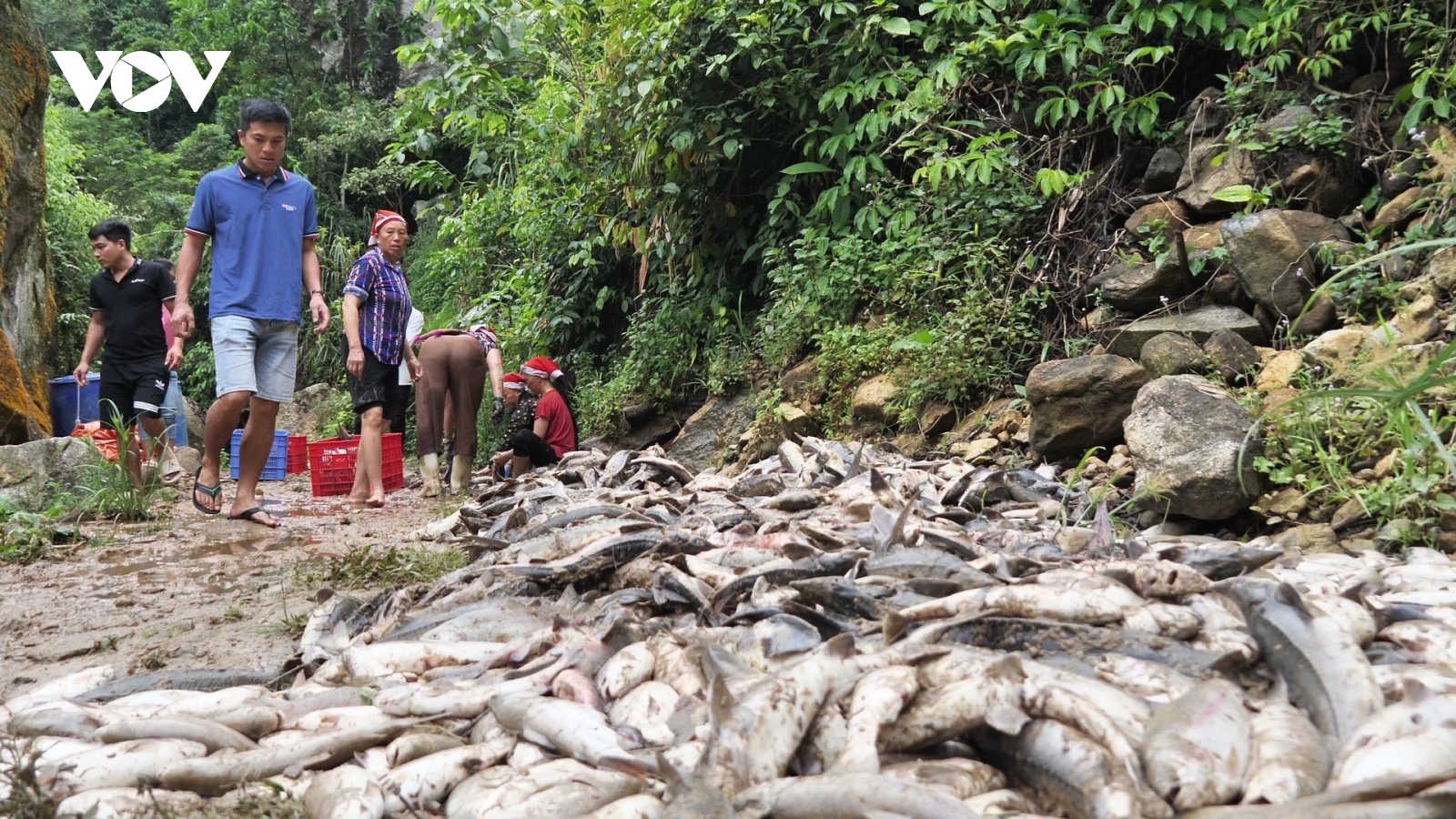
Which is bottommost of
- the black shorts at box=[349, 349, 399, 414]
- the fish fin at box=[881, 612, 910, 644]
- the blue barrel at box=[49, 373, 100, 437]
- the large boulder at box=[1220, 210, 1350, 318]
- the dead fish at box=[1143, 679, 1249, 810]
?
the blue barrel at box=[49, 373, 100, 437]

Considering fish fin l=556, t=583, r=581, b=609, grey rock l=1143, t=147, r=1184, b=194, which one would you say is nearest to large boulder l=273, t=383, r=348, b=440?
grey rock l=1143, t=147, r=1184, b=194

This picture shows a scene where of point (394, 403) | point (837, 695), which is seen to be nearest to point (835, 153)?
point (394, 403)

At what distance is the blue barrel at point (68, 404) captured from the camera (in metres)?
10.5

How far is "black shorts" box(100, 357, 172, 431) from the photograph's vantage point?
307 inches

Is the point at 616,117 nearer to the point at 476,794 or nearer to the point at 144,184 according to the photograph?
the point at 476,794

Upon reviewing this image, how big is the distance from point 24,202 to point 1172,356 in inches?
401

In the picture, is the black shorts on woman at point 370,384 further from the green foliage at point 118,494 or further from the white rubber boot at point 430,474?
the green foliage at point 118,494

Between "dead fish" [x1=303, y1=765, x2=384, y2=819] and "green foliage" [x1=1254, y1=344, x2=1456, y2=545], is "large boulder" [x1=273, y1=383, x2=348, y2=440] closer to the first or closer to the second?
"green foliage" [x1=1254, y1=344, x2=1456, y2=545]

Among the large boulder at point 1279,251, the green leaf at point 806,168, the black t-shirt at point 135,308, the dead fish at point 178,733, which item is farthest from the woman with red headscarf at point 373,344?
the large boulder at point 1279,251

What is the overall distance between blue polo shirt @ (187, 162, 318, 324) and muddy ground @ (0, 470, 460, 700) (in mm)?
1306

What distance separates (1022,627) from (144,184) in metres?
23.9

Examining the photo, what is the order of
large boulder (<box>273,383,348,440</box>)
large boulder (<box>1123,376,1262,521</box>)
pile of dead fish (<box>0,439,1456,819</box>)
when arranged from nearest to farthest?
pile of dead fish (<box>0,439,1456,819</box>) → large boulder (<box>1123,376,1262,521</box>) → large boulder (<box>273,383,348,440</box>)

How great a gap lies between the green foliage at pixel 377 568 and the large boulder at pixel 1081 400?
298 centimetres

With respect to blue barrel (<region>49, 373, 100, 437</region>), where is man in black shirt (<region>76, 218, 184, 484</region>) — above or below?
above
